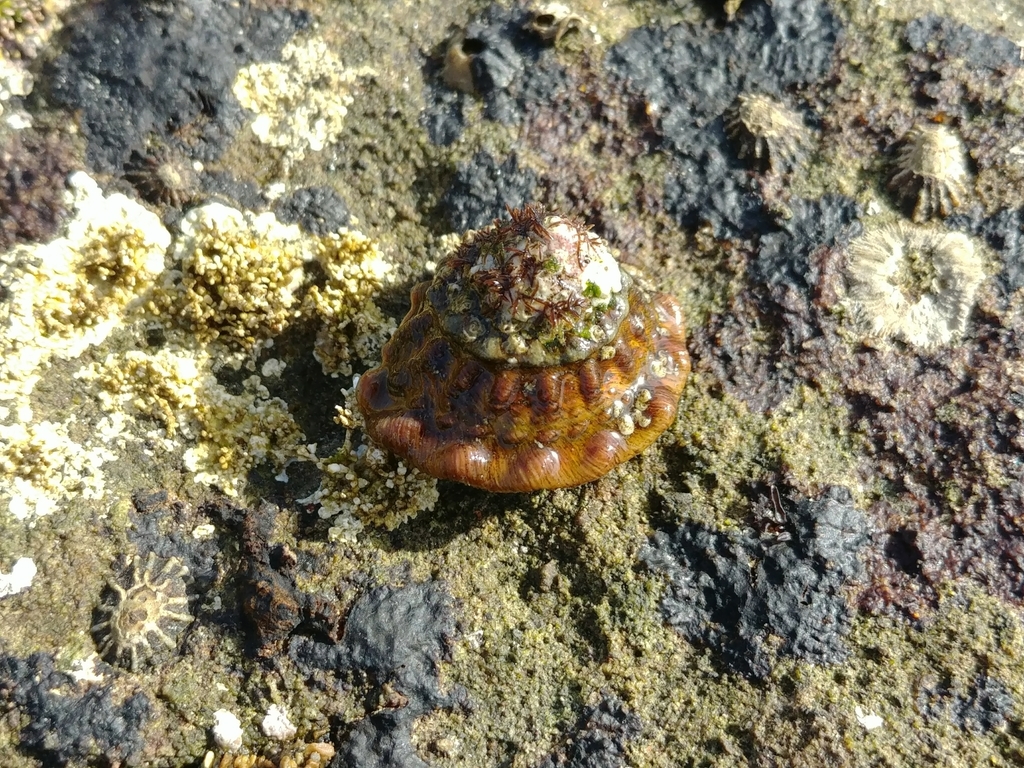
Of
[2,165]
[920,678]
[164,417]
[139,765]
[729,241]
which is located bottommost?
[139,765]

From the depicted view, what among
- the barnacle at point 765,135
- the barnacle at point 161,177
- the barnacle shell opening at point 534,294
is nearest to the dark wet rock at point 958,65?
the barnacle at point 765,135

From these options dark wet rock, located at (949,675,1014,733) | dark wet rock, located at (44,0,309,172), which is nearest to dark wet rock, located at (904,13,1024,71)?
dark wet rock, located at (949,675,1014,733)

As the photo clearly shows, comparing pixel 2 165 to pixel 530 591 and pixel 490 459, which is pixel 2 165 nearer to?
pixel 490 459

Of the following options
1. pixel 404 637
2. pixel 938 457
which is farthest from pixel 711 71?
pixel 404 637

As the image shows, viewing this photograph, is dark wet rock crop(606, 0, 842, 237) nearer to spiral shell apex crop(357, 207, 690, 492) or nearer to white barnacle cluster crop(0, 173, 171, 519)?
spiral shell apex crop(357, 207, 690, 492)

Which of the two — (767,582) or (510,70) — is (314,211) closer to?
(510,70)

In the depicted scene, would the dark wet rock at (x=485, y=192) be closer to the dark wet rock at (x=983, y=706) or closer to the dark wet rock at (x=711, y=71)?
the dark wet rock at (x=711, y=71)

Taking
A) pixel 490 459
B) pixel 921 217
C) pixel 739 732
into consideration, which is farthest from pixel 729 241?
pixel 739 732
